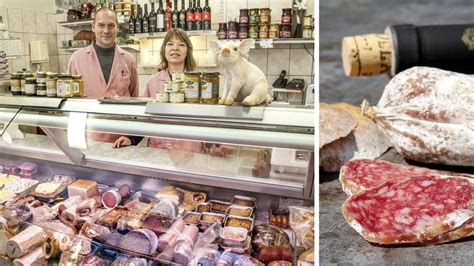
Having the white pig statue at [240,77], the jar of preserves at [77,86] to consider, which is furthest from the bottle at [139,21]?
the white pig statue at [240,77]

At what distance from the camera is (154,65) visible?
5.62ft

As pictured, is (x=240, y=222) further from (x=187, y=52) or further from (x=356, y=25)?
(x=356, y=25)

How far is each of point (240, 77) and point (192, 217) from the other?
51 cm

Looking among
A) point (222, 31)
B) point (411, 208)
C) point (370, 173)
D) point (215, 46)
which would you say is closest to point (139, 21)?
point (222, 31)

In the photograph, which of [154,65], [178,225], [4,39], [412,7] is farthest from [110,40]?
[412,7]

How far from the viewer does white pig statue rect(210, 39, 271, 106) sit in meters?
1.09

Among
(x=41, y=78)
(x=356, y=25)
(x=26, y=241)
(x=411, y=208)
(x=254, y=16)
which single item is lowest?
(x=26, y=241)

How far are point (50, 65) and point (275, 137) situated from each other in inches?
56.7

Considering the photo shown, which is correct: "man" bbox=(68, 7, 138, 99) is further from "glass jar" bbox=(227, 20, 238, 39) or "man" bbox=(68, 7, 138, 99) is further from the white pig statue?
the white pig statue

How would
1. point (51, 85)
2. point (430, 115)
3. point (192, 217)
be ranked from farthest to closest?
1. point (51, 85)
2. point (192, 217)
3. point (430, 115)

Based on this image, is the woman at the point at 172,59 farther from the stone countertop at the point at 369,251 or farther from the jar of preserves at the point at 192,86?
the stone countertop at the point at 369,251

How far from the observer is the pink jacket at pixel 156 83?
5.23 ft

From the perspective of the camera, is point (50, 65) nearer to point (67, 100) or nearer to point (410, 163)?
point (67, 100)

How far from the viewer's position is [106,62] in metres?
1.78
